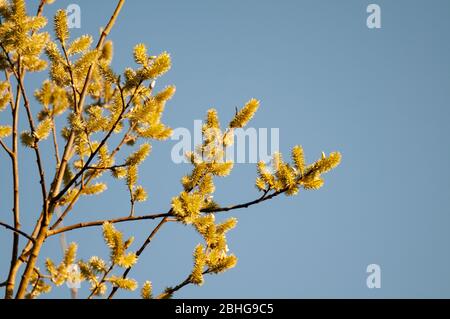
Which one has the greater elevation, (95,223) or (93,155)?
(93,155)

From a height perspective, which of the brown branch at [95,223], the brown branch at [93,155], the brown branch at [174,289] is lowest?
the brown branch at [174,289]

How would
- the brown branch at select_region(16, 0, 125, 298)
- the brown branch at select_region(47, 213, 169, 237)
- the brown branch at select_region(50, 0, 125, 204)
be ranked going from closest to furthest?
the brown branch at select_region(16, 0, 125, 298), the brown branch at select_region(47, 213, 169, 237), the brown branch at select_region(50, 0, 125, 204)

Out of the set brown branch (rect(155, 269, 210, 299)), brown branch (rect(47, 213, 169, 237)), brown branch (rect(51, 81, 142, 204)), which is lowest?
brown branch (rect(155, 269, 210, 299))

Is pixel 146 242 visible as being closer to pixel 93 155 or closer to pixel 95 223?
pixel 95 223

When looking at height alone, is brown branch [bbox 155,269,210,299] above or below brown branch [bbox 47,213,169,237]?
below

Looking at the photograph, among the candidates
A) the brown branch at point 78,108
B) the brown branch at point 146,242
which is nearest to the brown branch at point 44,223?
the brown branch at point 78,108

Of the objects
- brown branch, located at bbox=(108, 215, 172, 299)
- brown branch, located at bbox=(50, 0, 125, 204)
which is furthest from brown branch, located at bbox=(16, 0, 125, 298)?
brown branch, located at bbox=(108, 215, 172, 299)

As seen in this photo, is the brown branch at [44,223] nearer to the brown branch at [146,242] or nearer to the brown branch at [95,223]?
the brown branch at [95,223]

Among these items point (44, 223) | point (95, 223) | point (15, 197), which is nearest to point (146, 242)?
point (95, 223)

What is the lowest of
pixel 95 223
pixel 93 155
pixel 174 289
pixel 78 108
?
pixel 174 289

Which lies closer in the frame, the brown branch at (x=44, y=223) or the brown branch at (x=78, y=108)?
the brown branch at (x=44, y=223)

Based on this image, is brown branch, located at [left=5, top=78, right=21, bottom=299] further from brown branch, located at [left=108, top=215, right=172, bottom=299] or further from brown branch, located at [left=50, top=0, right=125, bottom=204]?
brown branch, located at [left=108, top=215, right=172, bottom=299]
